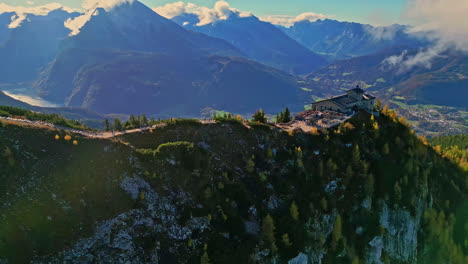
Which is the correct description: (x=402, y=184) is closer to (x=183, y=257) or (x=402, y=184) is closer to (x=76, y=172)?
(x=183, y=257)

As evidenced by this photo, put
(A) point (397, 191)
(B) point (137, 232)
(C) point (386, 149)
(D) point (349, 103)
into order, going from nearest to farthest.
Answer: (B) point (137, 232), (A) point (397, 191), (C) point (386, 149), (D) point (349, 103)

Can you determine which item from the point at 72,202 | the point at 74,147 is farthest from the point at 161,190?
the point at 74,147

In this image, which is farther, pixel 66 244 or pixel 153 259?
pixel 153 259

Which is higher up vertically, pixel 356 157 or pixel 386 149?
pixel 386 149

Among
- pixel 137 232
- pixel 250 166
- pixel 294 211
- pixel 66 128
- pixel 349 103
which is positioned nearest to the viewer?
pixel 137 232

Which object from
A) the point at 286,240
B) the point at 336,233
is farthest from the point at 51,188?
the point at 336,233

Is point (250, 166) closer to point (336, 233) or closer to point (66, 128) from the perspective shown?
point (336, 233)
